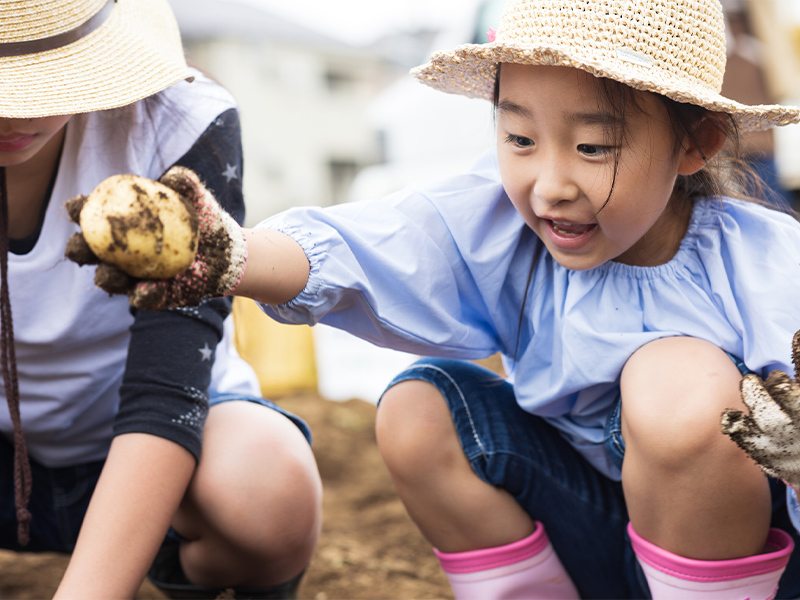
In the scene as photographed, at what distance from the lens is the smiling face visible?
1.01 m

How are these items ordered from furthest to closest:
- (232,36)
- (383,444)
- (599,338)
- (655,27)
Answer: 1. (232,36)
2. (383,444)
3. (599,338)
4. (655,27)

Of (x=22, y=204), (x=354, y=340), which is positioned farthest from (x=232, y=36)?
(x=22, y=204)

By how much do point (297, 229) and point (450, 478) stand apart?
447 millimetres

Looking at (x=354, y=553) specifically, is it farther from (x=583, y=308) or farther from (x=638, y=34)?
(x=638, y=34)

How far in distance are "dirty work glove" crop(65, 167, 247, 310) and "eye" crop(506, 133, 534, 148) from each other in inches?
16.0

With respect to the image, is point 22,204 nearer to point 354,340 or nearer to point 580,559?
point 580,559

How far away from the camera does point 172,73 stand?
109 cm

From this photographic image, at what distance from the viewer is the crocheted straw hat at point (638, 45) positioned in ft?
3.14

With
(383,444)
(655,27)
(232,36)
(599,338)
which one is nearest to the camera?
(655,27)

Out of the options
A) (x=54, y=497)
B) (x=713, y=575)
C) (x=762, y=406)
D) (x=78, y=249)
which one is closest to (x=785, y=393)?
(x=762, y=406)

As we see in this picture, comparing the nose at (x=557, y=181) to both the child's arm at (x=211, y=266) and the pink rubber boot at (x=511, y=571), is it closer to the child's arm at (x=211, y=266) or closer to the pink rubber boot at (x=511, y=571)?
the child's arm at (x=211, y=266)

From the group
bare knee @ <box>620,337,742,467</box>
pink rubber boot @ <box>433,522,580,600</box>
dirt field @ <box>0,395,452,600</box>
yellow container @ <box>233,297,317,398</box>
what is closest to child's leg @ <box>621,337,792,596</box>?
bare knee @ <box>620,337,742,467</box>

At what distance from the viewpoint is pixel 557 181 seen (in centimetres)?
102

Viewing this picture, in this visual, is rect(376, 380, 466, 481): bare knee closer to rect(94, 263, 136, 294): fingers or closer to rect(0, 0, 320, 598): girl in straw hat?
rect(0, 0, 320, 598): girl in straw hat
